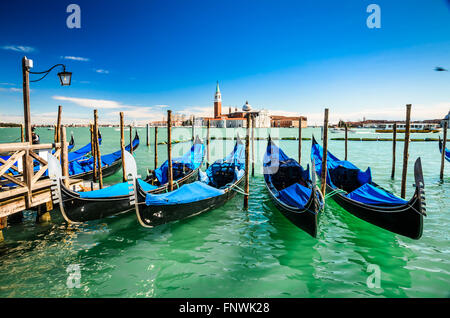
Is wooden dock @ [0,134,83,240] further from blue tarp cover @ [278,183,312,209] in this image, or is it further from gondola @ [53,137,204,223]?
blue tarp cover @ [278,183,312,209]

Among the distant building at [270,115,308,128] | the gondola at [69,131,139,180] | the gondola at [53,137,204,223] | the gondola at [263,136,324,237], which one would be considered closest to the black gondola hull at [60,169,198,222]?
the gondola at [53,137,204,223]

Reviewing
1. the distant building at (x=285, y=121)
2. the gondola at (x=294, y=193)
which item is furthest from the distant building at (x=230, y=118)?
the gondola at (x=294, y=193)

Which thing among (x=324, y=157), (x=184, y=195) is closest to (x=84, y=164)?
(x=184, y=195)

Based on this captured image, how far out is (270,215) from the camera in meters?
5.73

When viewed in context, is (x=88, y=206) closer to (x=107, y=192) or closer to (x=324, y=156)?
(x=107, y=192)

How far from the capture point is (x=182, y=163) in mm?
8594

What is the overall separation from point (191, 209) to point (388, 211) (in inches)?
143

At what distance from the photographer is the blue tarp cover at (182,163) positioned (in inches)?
279

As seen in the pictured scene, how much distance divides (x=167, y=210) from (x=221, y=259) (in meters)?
1.39

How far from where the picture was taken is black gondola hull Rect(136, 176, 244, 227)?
160 inches

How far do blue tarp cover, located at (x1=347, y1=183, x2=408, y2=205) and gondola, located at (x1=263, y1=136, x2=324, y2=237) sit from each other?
714 mm

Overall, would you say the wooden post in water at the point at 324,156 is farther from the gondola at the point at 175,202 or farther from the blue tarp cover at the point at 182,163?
the blue tarp cover at the point at 182,163

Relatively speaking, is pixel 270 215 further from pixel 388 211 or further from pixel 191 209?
pixel 388 211

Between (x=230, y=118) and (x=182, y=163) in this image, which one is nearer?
(x=182, y=163)
